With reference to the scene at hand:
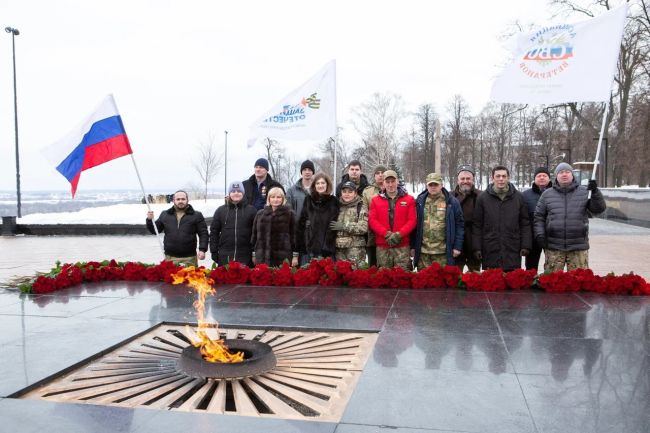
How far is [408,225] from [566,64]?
2883 mm

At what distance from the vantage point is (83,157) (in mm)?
7316

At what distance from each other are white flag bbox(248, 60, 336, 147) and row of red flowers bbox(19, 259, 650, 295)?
8.96 feet

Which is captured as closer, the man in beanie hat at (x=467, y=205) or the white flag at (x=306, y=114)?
the man in beanie hat at (x=467, y=205)

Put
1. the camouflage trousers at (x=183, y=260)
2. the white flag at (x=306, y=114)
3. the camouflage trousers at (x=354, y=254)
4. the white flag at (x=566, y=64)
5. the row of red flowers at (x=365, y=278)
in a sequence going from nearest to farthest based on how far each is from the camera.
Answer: the row of red flowers at (x=365, y=278) < the white flag at (x=566, y=64) < the camouflage trousers at (x=354, y=254) < the camouflage trousers at (x=183, y=260) < the white flag at (x=306, y=114)

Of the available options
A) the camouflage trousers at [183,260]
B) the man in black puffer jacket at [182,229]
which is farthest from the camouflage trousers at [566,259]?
the camouflage trousers at [183,260]

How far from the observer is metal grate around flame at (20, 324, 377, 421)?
3.32 meters

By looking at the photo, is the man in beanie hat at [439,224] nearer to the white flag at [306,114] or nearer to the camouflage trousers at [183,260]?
the white flag at [306,114]

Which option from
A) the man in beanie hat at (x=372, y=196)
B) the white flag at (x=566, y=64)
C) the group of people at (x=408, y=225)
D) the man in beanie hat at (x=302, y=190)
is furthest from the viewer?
the man in beanie hat at (x=302, y=190)

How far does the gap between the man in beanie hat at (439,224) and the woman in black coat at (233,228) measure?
7.24 feet

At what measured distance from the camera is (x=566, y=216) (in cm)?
629

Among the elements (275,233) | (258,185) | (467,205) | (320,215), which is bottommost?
(275,233)

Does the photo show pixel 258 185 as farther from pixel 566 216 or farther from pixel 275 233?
pixel 566 216

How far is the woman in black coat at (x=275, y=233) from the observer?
6.99m

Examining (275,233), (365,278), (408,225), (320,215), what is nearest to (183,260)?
(275,233)
